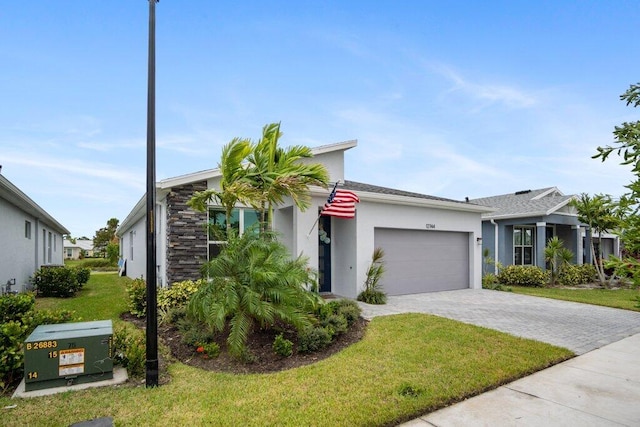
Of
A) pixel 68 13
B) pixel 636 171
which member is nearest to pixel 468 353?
pixel 636 171

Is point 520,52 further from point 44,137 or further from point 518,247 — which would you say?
point 44,137

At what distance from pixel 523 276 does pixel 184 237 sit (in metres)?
14.5

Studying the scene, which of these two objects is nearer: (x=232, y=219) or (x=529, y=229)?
(x=232, y=219)

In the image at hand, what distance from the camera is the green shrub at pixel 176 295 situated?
8160 millimetres

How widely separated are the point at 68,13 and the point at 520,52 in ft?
36.8

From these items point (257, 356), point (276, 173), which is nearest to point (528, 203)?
point (276, 173)

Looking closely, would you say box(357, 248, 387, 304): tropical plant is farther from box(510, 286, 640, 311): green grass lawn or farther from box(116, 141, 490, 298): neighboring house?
box(510, 286, 640, 311): green grass lawn

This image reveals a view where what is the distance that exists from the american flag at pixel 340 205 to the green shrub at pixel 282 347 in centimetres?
449

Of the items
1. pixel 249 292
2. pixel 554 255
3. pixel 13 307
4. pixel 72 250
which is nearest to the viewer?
pixel 249 292

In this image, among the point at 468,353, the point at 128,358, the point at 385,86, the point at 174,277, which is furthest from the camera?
the point at 385,86

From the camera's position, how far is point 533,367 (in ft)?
17.4

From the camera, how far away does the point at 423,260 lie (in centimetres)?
1257

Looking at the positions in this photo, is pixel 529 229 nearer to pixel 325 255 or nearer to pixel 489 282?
pixel 489 282

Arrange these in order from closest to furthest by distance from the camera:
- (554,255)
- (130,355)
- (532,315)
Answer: (130,355) → (532,315) → (554,255)
